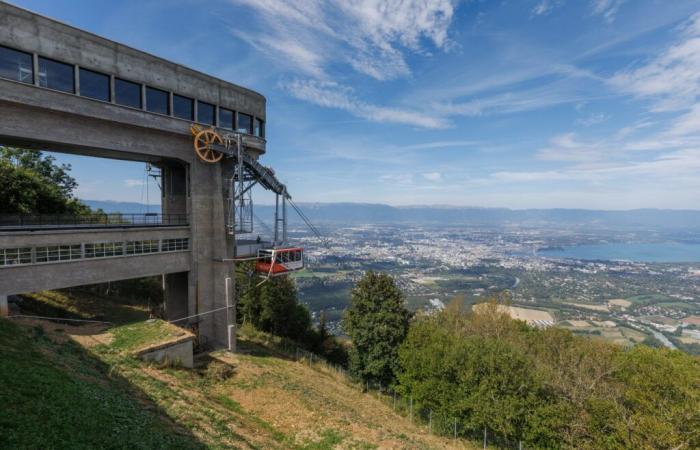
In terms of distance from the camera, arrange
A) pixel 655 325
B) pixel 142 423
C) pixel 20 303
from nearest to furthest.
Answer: pixel 142 423 → pixel 20 303 → pixel 655 325

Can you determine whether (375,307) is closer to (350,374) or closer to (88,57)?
(350,374)

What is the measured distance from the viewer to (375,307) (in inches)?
1179

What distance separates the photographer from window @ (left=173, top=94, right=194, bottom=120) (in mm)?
22578

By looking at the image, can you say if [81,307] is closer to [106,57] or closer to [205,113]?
[205,113]

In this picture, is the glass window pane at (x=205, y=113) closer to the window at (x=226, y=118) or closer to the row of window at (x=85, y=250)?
the window at (x=226, y=118)

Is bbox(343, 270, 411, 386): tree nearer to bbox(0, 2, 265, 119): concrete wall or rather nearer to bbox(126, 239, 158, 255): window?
bbox(126, 239, 158, 255): window

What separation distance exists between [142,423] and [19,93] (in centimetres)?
1719

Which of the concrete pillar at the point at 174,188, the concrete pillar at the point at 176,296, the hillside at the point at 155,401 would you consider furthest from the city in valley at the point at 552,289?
the concrete pillar at the point at 174,188

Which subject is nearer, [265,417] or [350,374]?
[265,417]

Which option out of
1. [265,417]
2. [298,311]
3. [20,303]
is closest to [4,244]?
[20,303]

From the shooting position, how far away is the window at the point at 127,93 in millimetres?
19938

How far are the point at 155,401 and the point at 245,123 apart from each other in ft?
67.3

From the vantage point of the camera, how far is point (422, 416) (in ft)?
83.5

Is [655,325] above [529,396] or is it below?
below
